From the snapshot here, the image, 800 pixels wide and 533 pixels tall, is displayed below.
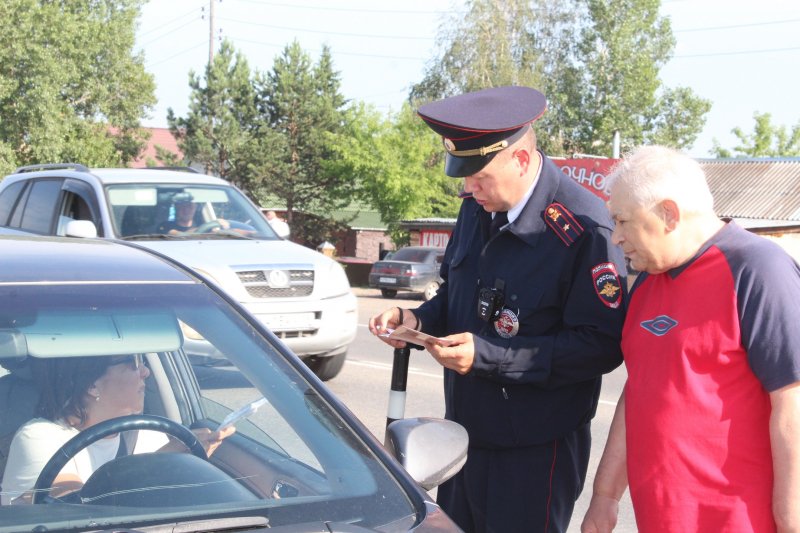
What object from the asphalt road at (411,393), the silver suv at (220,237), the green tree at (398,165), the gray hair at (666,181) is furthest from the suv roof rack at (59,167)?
the green tree at (398,165)

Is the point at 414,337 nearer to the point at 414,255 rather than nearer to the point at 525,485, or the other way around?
the point at 525,485

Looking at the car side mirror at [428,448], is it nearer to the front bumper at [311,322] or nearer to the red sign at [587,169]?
the front bumper at [311,322]

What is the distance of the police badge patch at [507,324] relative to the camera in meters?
2.91

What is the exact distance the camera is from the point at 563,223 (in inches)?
113

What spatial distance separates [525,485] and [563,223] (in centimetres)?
81

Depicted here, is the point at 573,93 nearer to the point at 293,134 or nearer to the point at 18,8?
the point at 293,134

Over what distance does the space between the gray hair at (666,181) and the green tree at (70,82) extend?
39470 mm

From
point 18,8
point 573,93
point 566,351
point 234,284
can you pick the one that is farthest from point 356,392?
point 573,93

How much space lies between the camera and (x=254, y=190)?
48156 mm

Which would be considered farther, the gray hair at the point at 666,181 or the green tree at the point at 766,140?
the green tree at the point at 766,140

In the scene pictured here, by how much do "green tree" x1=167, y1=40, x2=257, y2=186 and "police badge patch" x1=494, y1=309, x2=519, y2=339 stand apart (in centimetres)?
4541

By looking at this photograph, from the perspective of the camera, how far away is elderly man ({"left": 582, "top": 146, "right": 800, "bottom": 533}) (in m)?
2.20

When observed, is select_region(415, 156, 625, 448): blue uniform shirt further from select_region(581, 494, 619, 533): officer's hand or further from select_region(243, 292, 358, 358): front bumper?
select_region(243, 292, 358, 358): front bumper

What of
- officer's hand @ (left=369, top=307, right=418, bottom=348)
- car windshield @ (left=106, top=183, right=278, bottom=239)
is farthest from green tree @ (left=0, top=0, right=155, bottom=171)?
officer's hand @ (left=369, top=307, right=418, bottom=348)
